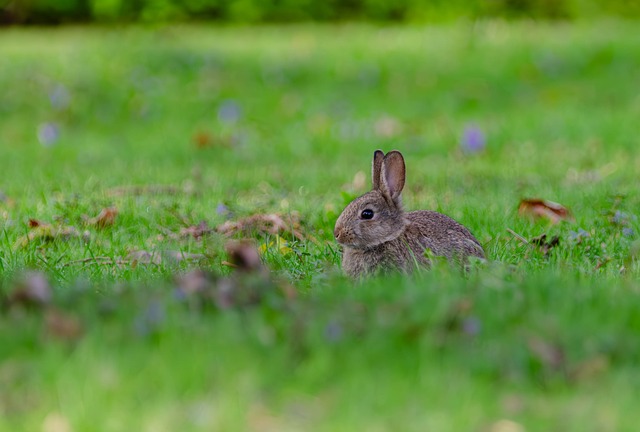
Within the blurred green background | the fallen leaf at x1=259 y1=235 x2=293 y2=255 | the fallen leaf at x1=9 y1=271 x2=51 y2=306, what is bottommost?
the blurred green background

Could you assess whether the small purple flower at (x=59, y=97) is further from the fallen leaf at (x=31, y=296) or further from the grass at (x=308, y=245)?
the fallen leaf at (x=31, y=296)

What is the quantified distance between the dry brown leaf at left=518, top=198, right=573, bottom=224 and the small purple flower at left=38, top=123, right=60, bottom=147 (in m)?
5.91

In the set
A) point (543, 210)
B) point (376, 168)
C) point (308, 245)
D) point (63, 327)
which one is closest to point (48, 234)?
point (308, 245)

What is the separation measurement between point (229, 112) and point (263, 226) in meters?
6.80

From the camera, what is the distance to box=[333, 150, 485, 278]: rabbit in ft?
16.0

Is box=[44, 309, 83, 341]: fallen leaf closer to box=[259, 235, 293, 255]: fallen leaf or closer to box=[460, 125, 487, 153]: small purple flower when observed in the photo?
box=[259, 235, 293, 255]: fallen leaf

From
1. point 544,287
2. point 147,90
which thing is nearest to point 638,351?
point 544,287

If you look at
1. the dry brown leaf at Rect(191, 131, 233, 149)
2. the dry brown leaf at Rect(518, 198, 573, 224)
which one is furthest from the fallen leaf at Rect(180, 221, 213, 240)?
the dry brown leaf at Rect(191, 131, 233, 149)

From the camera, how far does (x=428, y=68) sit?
1472cm

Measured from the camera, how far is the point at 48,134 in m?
11.1

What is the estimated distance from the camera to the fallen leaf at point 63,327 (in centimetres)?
320

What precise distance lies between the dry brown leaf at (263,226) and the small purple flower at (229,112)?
20.4 feet

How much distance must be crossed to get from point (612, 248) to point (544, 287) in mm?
1593

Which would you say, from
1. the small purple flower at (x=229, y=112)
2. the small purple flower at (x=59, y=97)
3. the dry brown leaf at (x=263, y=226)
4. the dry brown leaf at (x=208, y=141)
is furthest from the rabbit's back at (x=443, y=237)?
the small purple flower at (x=59, y=97)
